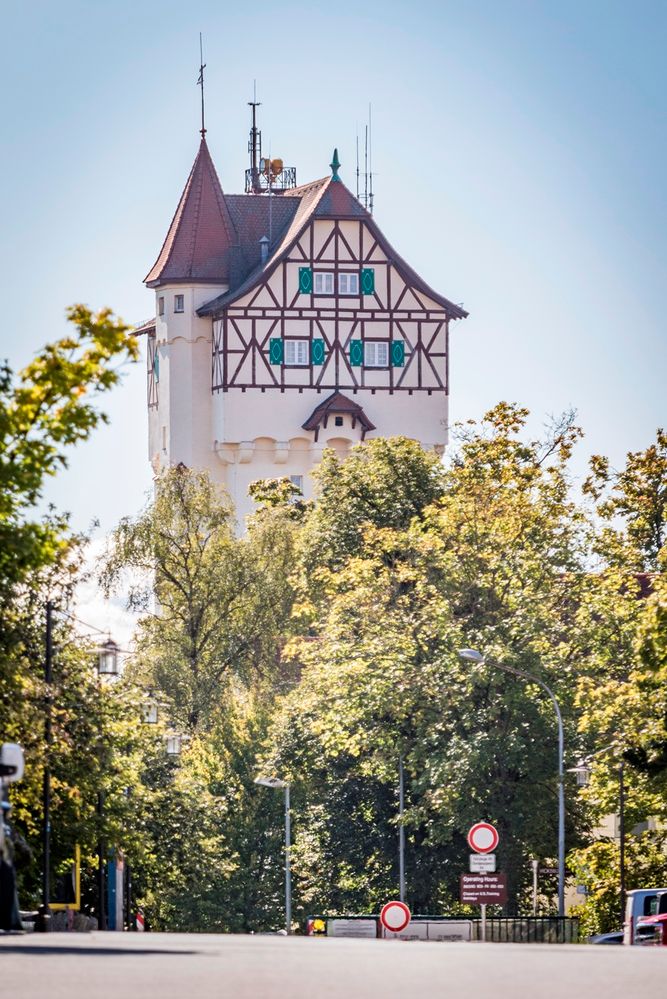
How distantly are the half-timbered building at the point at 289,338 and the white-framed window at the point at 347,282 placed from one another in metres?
0.08

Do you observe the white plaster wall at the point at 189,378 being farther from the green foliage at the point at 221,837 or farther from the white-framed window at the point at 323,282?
the green foliage at the point at 221,837

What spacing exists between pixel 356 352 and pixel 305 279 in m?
5.04

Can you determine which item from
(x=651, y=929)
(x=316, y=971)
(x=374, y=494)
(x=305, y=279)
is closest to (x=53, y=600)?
(x=651, y=929)

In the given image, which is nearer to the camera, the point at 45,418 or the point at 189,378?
the point at 45,418

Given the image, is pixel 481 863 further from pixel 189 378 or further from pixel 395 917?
pixel 189 378

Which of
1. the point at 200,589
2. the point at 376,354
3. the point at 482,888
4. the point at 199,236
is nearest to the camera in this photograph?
the point at 482,888

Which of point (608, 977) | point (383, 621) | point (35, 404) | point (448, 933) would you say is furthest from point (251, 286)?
point (608, 977)

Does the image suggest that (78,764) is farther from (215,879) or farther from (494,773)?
(215,879)

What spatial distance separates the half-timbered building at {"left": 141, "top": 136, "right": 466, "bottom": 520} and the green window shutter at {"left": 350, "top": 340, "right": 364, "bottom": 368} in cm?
5

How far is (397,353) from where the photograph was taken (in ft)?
409

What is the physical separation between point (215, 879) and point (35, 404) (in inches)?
1877

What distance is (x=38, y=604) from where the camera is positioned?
171 ft

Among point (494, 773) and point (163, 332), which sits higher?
point (163, 332)

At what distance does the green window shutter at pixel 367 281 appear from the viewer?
12200 centimetres
